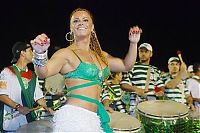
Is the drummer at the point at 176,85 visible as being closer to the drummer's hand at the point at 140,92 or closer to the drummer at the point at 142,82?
the drummer at the point at 142,82

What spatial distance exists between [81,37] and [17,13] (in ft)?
17.2

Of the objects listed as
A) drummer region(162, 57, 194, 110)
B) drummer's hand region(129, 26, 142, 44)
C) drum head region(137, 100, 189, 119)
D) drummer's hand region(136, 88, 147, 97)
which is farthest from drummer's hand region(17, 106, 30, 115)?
drummer region(162, 57, 194, 110)

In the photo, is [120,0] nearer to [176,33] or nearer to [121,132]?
[176,33]

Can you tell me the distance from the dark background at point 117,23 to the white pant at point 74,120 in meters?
5.10

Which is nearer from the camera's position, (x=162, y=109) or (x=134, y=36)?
(x=134, y=36)

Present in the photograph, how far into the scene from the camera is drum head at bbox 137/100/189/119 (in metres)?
4.99

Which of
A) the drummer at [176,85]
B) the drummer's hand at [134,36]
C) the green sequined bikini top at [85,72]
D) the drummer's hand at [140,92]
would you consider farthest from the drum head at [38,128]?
the drummer at [176,85]

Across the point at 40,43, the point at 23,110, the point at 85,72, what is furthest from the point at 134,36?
the point at 23,110

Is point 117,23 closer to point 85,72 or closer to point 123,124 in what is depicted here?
point 123,124

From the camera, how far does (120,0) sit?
9.37 meters

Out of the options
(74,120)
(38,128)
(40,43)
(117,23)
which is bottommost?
(38,128)

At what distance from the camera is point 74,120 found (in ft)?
9.67

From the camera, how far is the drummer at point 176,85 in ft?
20.9

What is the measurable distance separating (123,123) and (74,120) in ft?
5.78
